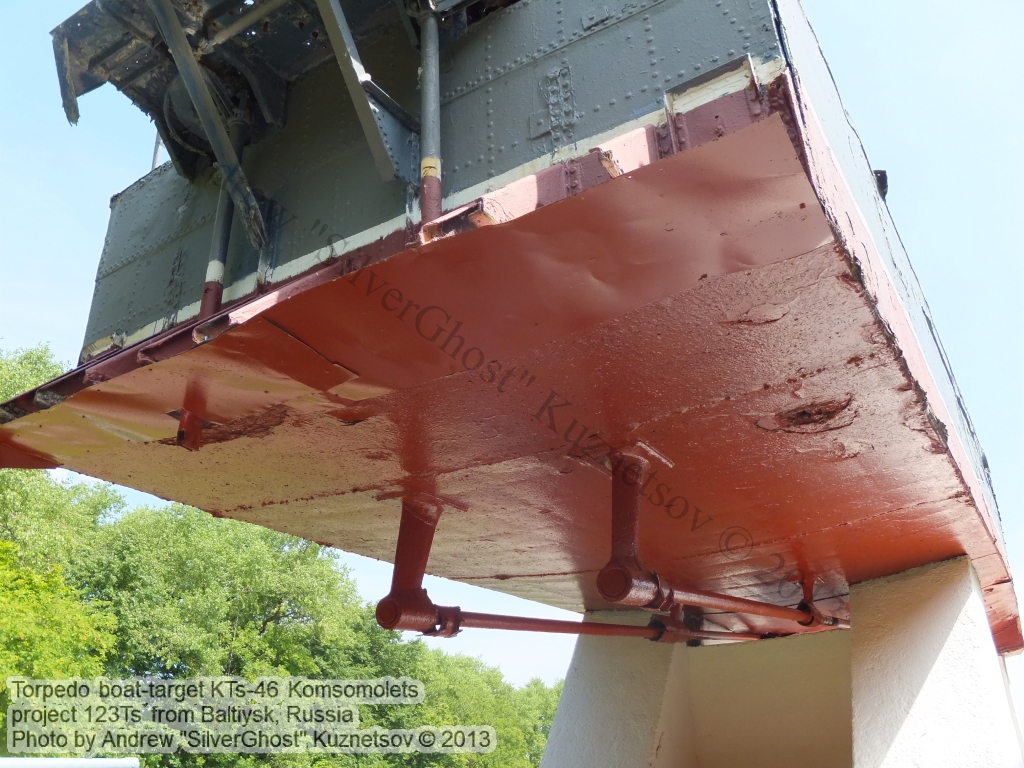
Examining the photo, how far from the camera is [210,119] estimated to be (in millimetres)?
4348

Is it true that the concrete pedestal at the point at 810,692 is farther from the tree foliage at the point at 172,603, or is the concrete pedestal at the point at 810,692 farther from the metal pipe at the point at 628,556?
the tree foliage at the point at 172,603

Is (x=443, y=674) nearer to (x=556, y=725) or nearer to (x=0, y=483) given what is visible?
(x=0, y=483)

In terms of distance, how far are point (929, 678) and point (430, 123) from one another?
211 inches

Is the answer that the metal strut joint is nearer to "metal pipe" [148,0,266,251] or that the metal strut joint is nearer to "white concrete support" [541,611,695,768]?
"white concrete support" [541,611,695,768]

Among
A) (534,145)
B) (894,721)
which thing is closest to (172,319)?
(534,145)

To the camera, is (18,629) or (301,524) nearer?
(301,524)

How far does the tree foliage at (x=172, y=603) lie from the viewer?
20.0m

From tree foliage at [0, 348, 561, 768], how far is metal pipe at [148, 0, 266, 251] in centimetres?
1831

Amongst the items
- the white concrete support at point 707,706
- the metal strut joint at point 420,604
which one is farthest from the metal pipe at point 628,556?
the white concrete support at point 707,706

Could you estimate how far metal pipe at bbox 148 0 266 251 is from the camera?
417cm

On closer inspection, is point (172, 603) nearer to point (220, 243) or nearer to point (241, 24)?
point (220, 243)

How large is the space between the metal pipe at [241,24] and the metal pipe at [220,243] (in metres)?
0.54

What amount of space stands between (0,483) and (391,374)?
75.5ft

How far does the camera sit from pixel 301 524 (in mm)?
6500
